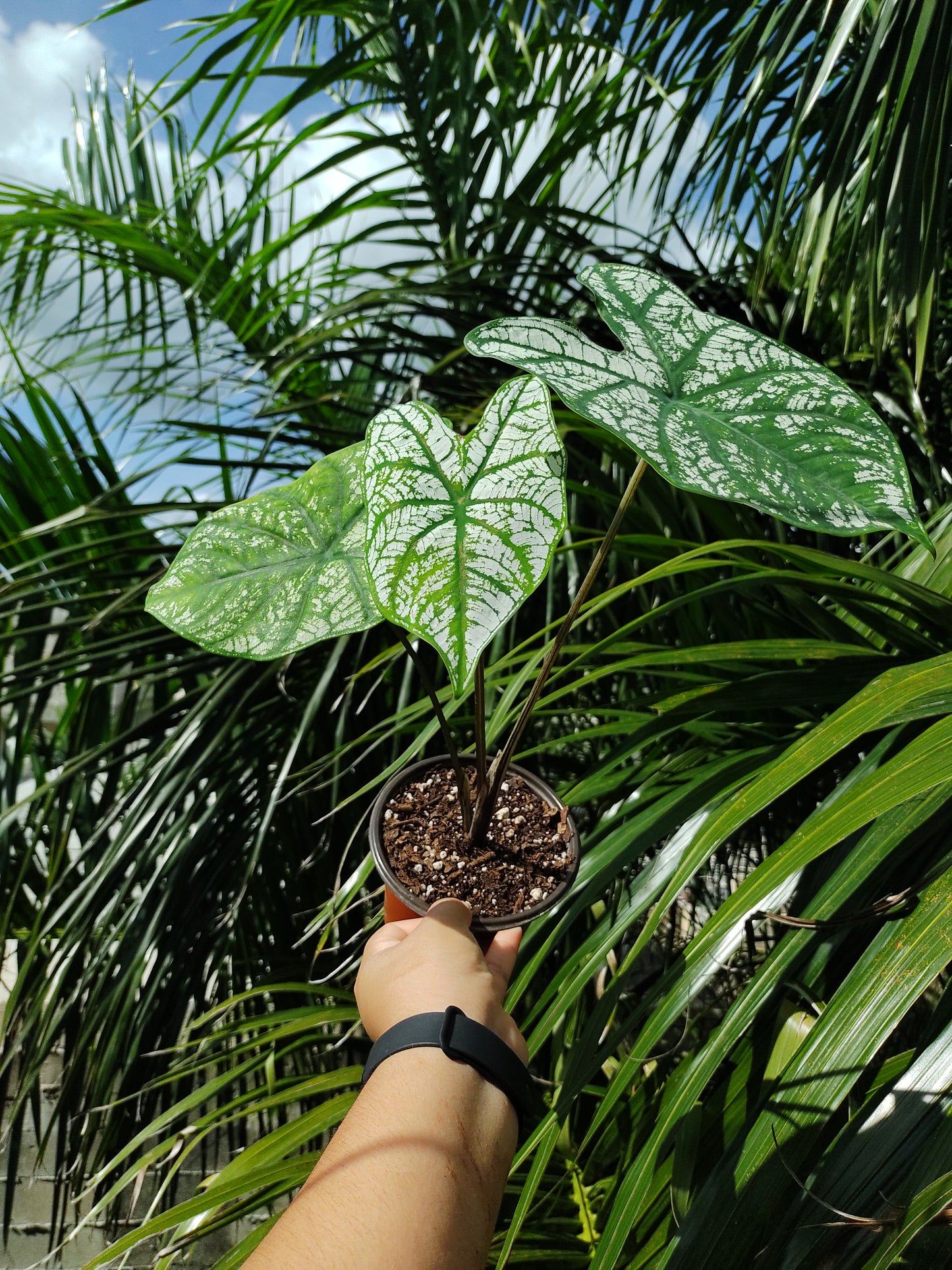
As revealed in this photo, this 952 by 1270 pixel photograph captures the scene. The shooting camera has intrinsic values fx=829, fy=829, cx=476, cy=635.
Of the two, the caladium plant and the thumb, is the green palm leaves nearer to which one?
the caladium plant

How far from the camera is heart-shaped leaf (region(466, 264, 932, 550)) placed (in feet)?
0.92

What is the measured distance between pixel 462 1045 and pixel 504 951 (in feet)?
0.41

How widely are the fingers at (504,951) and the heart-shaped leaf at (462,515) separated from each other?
259 mm

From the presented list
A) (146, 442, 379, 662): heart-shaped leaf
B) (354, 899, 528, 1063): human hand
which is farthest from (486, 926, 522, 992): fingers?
(146, 442, 379, 662): heart-shaped leaf

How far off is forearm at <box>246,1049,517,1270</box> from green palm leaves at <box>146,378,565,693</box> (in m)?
0.19

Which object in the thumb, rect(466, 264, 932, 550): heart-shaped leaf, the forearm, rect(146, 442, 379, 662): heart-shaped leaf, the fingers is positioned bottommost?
the fingers

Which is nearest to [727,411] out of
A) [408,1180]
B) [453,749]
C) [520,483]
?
[520,483]

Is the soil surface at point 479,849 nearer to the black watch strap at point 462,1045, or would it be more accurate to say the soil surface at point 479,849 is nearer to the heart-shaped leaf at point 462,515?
the black watch strap at point 462,1045

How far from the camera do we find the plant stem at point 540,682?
336 millimetres

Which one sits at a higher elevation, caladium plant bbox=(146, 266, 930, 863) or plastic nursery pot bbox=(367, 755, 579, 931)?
caladium plant bbox=(146, 266, 930, 863)

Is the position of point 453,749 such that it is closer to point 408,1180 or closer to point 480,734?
point 480,734

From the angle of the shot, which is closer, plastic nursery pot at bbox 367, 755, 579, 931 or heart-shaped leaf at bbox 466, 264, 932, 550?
heart-shaped leaf at bbox 466, 264, 932, 550

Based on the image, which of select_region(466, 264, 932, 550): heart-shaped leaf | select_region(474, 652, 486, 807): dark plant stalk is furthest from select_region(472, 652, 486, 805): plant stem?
select_region(466, 264, 932, 550): heart-shaped leaf

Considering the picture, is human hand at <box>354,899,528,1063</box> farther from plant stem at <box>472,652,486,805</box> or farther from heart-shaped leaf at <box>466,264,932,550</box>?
heart-shaped leaf at <box>466,264,932,550</box>
